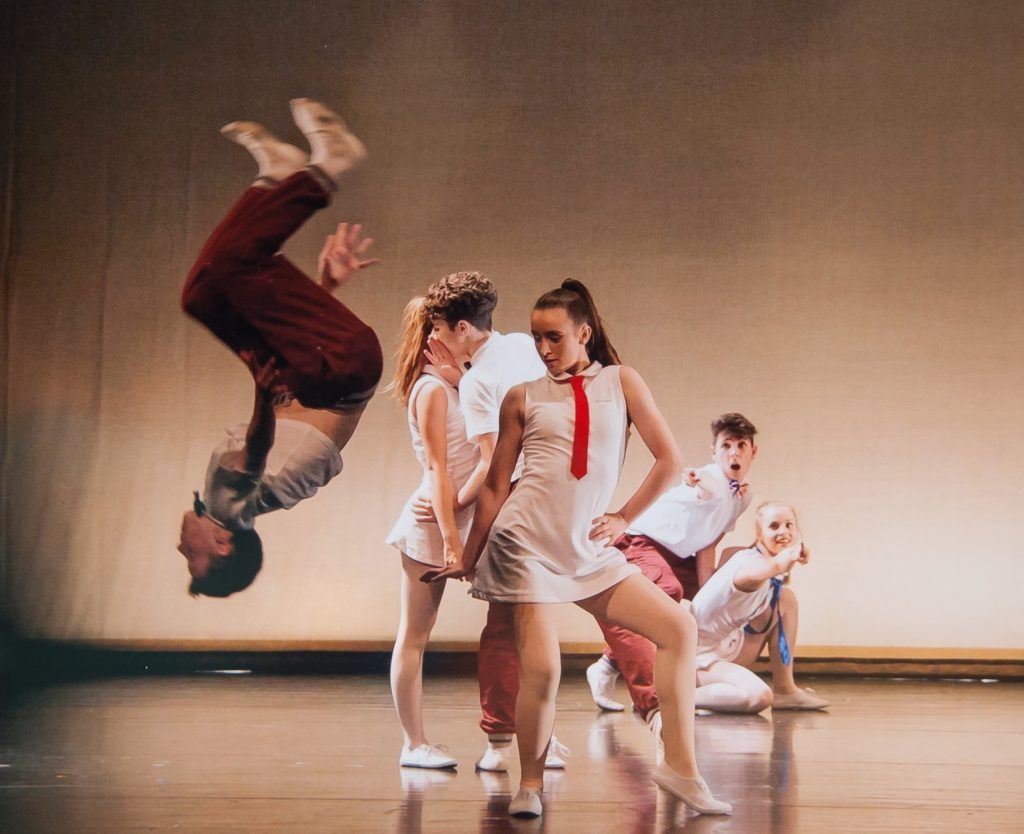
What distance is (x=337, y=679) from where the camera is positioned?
482 centimetres

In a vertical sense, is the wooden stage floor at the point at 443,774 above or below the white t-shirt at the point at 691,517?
below

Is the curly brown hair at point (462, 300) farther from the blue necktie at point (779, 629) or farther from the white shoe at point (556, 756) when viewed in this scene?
the blue necktie at point (779, 629)

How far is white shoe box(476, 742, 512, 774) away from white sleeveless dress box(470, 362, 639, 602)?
646 millimetres

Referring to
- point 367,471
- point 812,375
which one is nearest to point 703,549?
point 812,375

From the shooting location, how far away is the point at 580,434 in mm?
2648

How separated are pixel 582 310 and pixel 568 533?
0.49 meters

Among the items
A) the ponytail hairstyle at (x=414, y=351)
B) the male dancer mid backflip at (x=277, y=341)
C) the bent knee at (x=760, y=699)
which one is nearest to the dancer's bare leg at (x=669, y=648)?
the ponytail hairstyle at (x=414, y=351)

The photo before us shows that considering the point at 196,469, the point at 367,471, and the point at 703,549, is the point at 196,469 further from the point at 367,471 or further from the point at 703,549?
the point at 703,549

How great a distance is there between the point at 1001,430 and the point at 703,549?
1.51m

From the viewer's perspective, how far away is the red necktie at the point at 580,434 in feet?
8.64

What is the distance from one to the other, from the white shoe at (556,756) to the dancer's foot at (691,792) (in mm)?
488

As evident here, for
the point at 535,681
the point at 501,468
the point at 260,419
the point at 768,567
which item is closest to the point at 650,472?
the point at 501,468

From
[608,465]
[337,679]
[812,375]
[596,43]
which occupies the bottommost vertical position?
[337,679]

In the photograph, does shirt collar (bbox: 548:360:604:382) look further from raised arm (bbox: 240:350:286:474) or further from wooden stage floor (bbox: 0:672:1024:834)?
raised arm (bbox: 240:350:286:474)
